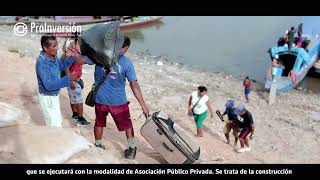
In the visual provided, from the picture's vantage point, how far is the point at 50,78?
18.6ft

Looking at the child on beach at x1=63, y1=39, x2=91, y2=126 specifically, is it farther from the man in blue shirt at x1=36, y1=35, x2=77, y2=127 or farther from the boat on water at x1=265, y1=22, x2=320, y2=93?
the boat on water at x1=265, y1=22, x2=320, y2=93

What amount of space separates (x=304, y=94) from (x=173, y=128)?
1096cm

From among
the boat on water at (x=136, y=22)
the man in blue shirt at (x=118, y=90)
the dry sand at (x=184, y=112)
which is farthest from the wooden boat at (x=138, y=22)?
the man in blue shirt at (x=118, y=90)

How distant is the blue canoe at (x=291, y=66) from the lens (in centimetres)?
1580

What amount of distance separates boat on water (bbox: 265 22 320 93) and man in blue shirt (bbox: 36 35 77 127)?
406 inches

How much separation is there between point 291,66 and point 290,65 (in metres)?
0.07

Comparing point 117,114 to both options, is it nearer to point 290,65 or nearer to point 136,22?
point 290,65

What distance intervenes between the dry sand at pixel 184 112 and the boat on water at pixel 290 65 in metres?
0.43

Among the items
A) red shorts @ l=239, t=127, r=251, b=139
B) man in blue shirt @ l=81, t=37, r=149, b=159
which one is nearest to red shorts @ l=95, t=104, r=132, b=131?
man in blue shirt @ l=81, t=37, r=149, b=159

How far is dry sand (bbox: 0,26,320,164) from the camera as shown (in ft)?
23.3

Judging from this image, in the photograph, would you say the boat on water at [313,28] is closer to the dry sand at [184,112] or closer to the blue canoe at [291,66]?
the blue canoe at [291,66]

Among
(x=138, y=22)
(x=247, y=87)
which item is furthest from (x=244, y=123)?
(x=138, y=22)
